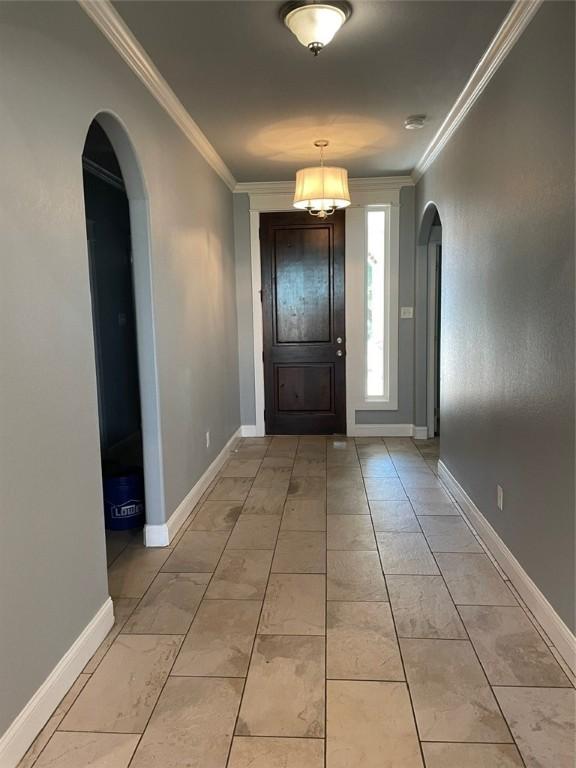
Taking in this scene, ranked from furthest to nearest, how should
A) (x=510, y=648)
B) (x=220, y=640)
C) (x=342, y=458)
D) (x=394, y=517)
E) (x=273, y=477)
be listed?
(x=342, y=458)
(x=273, y=477)
(x=394, y=517)
(x=220, y=640)
(x=510, y=648)

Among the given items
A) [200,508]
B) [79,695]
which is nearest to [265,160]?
[200,508]

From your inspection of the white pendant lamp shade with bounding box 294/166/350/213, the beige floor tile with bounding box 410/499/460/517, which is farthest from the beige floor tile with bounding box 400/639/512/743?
the white pendant lamp shade with bounding box 294/166/350/213

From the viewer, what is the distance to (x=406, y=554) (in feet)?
9.77

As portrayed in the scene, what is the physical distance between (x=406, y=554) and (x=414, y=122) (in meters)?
2.77

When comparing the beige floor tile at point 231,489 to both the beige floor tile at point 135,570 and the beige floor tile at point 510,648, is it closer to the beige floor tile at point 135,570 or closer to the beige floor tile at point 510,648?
the beige floor tile at point 135,570

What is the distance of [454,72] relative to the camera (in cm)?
296

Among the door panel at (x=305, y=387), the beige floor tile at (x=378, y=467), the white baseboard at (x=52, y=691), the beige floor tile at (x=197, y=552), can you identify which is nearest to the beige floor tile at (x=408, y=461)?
the beige floor tile at (x=378, y=467)

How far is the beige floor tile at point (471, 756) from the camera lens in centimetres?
160

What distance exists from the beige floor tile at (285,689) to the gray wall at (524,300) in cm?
96

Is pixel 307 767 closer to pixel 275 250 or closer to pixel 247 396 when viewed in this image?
pixel 247 396

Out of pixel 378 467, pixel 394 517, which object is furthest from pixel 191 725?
pixel 378 467

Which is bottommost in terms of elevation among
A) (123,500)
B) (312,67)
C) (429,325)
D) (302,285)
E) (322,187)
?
(123,500)

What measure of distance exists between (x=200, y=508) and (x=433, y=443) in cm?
261

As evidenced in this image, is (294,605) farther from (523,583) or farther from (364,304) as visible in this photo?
(364,304)
